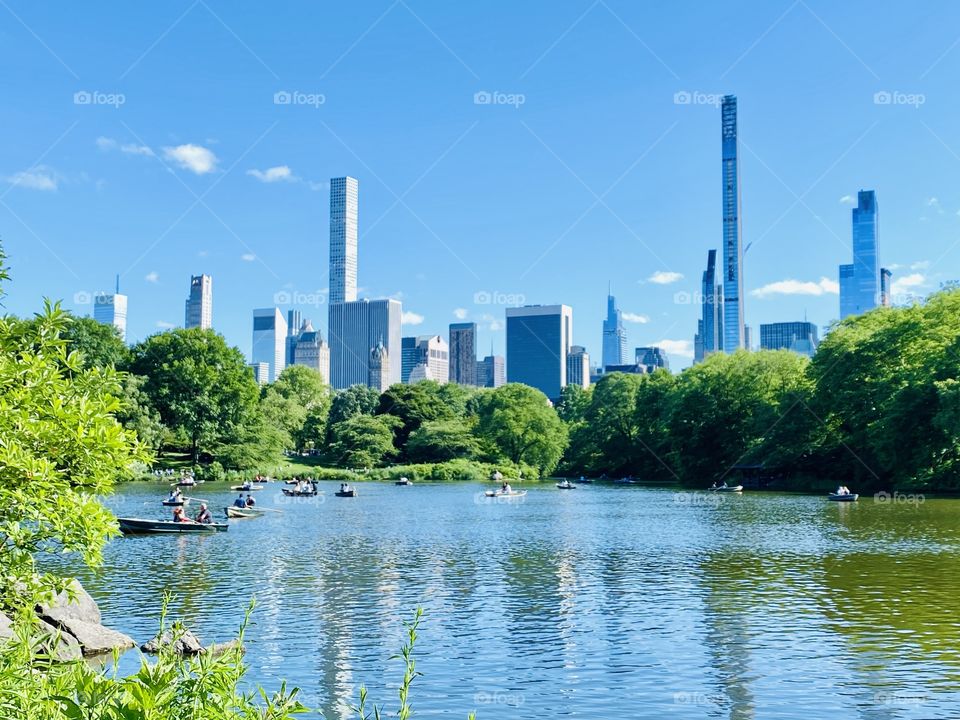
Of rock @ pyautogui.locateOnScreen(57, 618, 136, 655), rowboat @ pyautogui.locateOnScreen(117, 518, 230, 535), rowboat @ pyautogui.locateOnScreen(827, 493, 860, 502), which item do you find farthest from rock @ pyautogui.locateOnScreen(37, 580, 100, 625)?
rowboat @ pyautogui.locateOnScreen(827, 493, 860, 502)

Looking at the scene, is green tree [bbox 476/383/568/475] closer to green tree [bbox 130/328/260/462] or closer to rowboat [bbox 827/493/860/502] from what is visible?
green tree [bbox 130/328/260/462]

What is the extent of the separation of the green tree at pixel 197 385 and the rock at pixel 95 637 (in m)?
71.4

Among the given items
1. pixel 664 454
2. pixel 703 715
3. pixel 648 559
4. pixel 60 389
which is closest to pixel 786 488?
pixel 664 454

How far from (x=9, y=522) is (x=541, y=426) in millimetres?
107306

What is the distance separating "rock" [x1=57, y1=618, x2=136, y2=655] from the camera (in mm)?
16531

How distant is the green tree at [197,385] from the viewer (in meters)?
87.1

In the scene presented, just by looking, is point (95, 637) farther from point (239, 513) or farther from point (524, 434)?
point (524, 434)

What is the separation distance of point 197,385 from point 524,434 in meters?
43.2

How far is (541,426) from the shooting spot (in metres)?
115

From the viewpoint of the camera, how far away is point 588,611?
2103cm

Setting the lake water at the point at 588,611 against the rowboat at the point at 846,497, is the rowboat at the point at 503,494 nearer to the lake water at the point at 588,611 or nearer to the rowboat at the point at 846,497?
the rowboat at the point at 846,497

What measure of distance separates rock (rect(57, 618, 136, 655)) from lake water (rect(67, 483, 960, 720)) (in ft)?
2.18

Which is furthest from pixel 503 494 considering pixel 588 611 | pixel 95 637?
pixel 95 637

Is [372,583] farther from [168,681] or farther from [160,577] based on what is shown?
[168,681]
